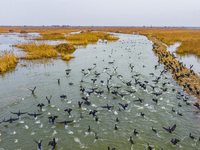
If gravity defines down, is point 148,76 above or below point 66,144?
above

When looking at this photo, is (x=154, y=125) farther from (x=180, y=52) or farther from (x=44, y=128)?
(x=180, y=52)

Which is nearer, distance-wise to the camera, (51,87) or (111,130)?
(111,130)

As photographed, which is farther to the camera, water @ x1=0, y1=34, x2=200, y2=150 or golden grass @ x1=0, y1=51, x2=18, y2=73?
golden grass @ x1=0, y1=51, x2=18, y2=73

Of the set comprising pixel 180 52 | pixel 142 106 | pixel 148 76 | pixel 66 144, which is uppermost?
pixel 180 52

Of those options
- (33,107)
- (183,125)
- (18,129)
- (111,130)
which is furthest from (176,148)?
(33,107)

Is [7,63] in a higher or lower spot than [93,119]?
higher

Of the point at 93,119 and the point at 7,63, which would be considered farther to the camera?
the point at 7,63

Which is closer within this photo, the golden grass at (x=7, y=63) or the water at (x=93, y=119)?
the water at (x=93, y=119)

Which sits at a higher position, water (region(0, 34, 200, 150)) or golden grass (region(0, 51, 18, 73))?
golden grass (region(0, 51, 18, 73))

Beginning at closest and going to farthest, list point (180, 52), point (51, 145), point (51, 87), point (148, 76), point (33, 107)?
point (51, 145) < point (33, 107) < point (51, 87) < point (148, 76) < point (180, 52)

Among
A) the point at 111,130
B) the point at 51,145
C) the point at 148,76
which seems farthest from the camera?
the point at 148,76

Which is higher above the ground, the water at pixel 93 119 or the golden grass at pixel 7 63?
the golden grass at pixel 7 63
